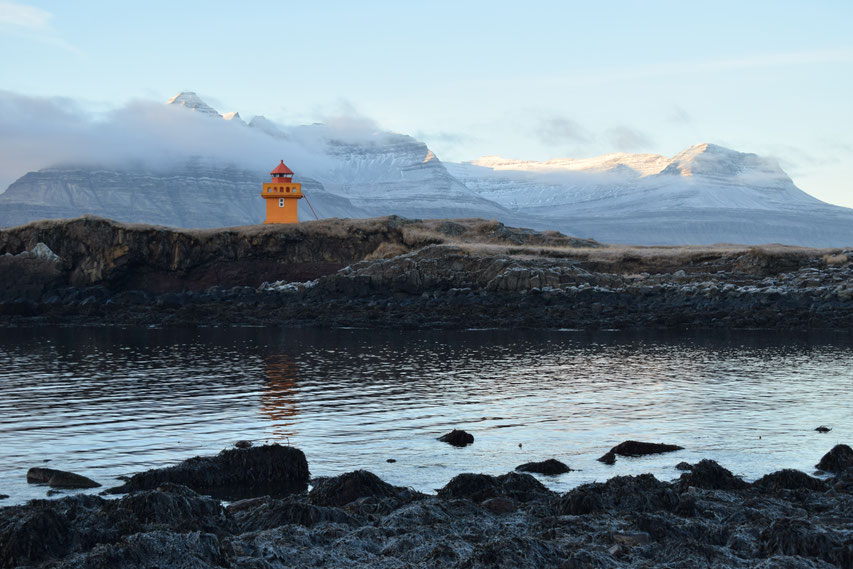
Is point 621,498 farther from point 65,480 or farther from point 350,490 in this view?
point 65,480

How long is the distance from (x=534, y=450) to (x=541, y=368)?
52.9 ft

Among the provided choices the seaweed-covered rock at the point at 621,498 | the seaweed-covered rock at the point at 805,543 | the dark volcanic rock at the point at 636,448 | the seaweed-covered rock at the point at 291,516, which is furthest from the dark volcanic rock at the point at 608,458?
the seaweed-covered rock at the point at 291,516

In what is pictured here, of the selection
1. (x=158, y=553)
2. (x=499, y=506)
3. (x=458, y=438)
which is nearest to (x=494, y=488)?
(x=499, y=506)

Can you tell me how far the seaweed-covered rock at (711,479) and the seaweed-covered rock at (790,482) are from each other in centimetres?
40

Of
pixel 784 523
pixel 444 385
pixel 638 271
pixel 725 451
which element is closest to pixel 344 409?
pixel 444 385

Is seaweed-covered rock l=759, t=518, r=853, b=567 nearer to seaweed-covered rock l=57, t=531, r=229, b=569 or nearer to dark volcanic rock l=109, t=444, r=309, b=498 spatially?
seaweed-covered rock l=57, t=531, r=229, b=569

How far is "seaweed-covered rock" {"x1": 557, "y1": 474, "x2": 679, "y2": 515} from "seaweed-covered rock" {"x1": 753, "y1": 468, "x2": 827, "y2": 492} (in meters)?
2.23

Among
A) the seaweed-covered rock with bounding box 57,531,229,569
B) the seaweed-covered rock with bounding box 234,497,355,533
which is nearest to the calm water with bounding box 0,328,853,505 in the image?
the seaweed-covered rock with bounding box 234,497,355,533

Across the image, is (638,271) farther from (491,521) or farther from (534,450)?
(491,521)

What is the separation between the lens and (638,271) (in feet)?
229

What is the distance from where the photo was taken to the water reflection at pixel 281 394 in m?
25.1

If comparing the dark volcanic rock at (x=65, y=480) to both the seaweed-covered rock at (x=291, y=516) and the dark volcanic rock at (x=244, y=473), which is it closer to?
the dark volcanic rock at (x=244, y=473)

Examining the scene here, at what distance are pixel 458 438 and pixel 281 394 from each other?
33.5ft

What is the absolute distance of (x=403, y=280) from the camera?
67.1 meters
